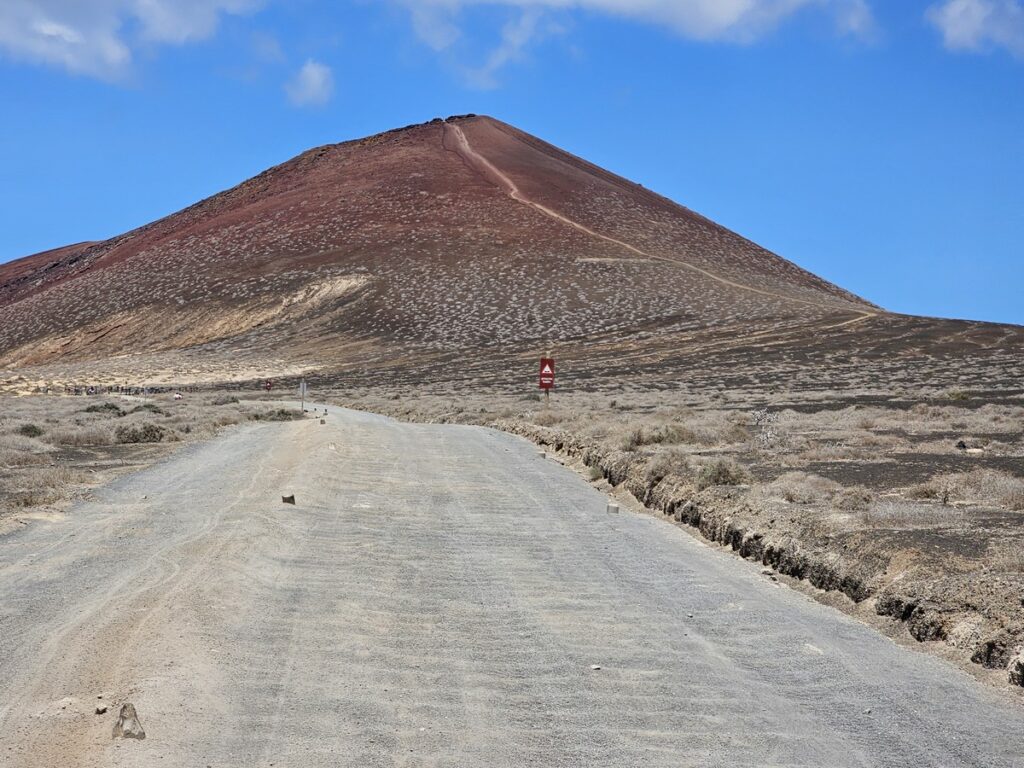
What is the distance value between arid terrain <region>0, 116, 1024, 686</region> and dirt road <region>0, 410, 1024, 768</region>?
3.92 ft

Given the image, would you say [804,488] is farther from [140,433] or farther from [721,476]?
[140,433]

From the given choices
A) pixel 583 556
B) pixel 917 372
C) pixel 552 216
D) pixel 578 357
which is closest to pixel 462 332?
pixel 578 357

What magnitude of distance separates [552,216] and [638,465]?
95726 mm

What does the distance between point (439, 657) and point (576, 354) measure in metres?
66.3

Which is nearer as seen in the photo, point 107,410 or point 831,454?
point 831,454

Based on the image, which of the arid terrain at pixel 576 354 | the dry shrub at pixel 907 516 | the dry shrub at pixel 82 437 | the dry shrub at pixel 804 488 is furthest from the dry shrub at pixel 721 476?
the dry shrub at pixel 82 437

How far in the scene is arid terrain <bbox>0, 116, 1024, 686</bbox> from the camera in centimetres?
1137

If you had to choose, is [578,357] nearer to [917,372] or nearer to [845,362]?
[845,362]

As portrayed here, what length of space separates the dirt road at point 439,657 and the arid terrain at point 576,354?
1.19 metres

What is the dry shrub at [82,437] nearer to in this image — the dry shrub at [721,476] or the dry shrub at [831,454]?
the dry shrub at [721,476]

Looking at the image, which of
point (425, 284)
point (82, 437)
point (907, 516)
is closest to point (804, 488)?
point (907, 516)

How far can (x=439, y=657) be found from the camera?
22.3 ft

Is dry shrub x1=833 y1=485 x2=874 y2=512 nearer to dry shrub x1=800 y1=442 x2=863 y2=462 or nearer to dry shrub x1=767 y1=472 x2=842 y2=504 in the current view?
dry shrub x1=767 y1=472 x2=842 y2=504

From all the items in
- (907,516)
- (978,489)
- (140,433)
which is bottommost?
(140,433)
